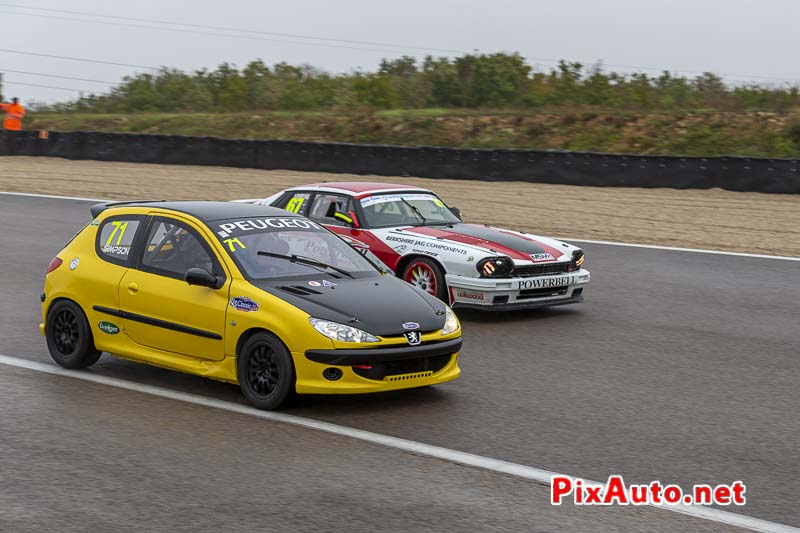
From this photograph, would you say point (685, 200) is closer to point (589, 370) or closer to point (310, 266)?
point (589, 370)

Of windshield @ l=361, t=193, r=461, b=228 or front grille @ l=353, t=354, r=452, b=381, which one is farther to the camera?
windshield @ l=361, t=193, r=461, b=228

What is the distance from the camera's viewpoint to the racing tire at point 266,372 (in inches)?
272

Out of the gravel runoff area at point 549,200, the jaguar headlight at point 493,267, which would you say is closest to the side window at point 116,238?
the jaguar headlight at point 493,267

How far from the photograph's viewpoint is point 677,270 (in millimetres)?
14211

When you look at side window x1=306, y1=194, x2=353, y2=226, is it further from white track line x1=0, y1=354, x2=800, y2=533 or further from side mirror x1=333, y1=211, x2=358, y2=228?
white track line x1=0, y1=354, x2=800, y2=533

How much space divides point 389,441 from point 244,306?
1475 millimetres

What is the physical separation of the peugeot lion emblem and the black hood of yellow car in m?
0.04

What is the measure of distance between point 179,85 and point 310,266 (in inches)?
1765

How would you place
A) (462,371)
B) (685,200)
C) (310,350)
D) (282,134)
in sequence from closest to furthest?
1. (310,350)
2. (462,371)
3. (685,200)
4. (282,134)

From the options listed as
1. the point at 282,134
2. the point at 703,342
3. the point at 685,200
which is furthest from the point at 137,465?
the point at 282,134

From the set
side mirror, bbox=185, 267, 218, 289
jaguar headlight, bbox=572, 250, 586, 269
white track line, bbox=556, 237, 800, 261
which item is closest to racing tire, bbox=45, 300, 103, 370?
side mirror, bbox=185, 267, 218, 289

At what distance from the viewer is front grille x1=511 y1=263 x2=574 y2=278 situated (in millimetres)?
10552

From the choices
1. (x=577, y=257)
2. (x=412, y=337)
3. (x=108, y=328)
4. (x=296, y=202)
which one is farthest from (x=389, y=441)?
(x=296, y=202)

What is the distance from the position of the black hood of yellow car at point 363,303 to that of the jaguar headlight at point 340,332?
0.04 m
